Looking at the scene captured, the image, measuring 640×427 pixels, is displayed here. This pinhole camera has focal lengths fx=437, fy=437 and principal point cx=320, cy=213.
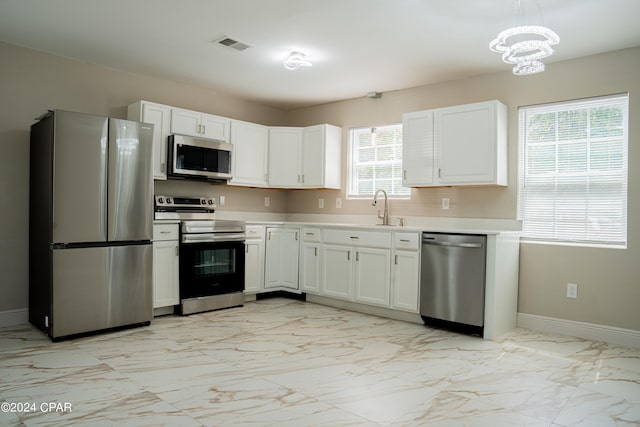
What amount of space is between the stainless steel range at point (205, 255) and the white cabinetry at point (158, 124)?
321 mm

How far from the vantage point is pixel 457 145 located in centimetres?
424

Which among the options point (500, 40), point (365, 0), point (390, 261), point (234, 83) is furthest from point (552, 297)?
point (234, 83)

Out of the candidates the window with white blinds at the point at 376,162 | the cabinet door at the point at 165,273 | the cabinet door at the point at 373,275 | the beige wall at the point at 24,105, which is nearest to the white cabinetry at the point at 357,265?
the cabinet door at the point at 373,275

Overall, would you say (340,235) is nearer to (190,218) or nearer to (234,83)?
(190,218)

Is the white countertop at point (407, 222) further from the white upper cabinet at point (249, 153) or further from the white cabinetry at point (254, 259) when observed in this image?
the white upper cabinet at point (249, 153)

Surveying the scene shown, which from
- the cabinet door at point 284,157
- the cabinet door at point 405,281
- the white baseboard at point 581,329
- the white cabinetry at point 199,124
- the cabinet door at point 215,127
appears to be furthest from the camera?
the cabinet door at point 284,157

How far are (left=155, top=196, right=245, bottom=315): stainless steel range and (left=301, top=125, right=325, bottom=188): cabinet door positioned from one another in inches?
46.5

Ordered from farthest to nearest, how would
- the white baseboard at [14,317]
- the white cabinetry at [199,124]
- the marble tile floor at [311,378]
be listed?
1. the white cabinetry at [199,124]
2. the white baseboard at [14,317]
3. the marble tile floor at [311,378]

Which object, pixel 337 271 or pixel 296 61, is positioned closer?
pixel 296 61

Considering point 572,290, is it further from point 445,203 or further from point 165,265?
point 165,265

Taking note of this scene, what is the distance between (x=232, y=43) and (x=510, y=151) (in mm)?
2788

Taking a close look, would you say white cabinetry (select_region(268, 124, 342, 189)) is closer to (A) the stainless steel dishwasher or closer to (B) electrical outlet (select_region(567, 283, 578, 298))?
(A) the stainless steel dishwasher

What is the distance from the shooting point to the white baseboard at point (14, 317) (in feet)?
12.6

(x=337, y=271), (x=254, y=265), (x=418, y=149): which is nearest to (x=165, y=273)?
(x=254, y=265)
